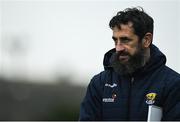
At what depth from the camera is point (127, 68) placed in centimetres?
916

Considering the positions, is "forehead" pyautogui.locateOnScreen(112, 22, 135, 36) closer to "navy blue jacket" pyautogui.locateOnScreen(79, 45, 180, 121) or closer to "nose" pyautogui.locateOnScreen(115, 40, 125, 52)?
"nose" pyautogui.locateOnScreen(115, 40, 125, 52)

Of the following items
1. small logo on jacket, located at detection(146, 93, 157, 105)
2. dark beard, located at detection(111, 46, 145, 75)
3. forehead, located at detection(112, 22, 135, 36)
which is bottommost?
small logo on jacket, located at detection(146, 93, 157, 105)

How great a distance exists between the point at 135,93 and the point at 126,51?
0.44 metres

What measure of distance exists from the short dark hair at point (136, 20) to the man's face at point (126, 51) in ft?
0.17

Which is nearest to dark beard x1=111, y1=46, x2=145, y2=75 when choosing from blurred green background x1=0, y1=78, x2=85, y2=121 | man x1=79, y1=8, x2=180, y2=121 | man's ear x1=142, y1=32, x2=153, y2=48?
man x1=79, y1=8, x2=180, y2=121

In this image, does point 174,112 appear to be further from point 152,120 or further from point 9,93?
point 9,93

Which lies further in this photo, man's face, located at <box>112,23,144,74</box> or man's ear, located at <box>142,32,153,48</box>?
man's ear, located at <box>142,32,153,48</box>

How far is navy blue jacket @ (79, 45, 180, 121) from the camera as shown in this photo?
9.01 meters

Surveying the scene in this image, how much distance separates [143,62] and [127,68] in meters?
0.22

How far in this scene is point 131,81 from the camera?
9.16 metres

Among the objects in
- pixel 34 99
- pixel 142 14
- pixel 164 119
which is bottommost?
pixel 34 99

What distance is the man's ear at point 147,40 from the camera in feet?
30.7

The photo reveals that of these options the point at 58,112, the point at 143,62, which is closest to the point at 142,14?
the point at 143,62

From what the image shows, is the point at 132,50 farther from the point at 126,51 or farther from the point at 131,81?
the point at 131,81
